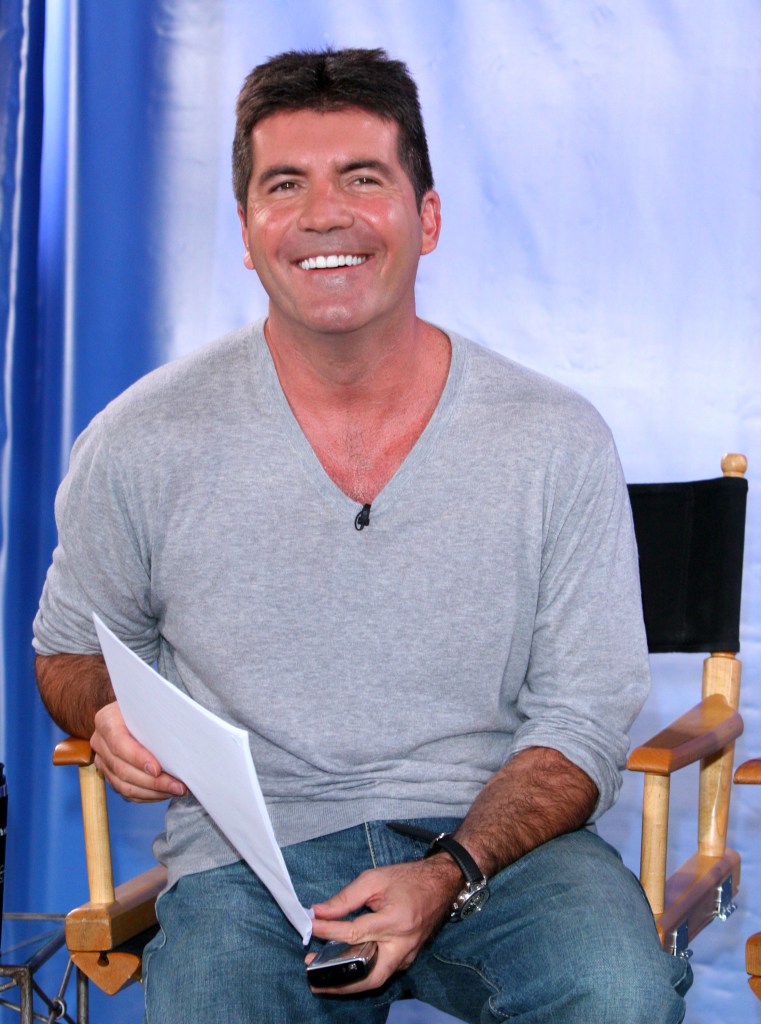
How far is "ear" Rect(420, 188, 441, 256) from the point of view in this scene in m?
1.77

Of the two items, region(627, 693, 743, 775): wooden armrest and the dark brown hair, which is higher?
the dark brown hair

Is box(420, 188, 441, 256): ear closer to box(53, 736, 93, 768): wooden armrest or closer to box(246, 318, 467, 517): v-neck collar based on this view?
box(246, 318, 467, 517): v-neck collar

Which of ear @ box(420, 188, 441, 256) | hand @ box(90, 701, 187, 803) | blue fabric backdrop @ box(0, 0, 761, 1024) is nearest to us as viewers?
hand @ box(90, 701, 187, 803)

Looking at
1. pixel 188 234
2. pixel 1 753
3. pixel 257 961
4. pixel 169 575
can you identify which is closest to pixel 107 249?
pixel 188 234

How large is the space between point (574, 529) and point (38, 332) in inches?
56.7

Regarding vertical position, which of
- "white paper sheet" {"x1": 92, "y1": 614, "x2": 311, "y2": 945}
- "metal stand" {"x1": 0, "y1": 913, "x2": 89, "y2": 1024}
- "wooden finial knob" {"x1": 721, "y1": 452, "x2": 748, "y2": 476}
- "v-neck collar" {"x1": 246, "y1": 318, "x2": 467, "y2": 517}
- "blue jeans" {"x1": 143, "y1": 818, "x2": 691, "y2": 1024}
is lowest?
"metal stand" {"x1": 0, "y1": 913, "x2": 89, "y2": 1024}

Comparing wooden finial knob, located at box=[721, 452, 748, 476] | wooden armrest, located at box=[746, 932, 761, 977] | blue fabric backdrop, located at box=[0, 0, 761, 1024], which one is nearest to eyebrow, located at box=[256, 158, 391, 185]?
wooden finial knob, located at box=[721, 452, 748, 476]

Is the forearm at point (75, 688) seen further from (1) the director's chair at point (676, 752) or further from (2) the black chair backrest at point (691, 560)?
(2) the black chair backrest at point (691, 560)

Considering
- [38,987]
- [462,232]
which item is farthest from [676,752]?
[462,232]

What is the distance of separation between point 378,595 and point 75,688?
0.40m

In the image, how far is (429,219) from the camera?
70.2 inches

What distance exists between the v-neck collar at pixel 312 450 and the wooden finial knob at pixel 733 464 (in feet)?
1.84

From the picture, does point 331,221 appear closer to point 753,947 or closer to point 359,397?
point 359,397

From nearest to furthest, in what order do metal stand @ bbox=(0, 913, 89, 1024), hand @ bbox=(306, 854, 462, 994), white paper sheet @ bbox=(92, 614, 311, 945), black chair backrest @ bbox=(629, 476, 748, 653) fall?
white paper sheet @ bbox=(92, 614, 311, 945), hand @ bbox=(306, 854, 462, 994), metal stand @ bbox=(0, 913, 89, 1024), black chair backrest @ bbox=(629, 476, 748, 653)
